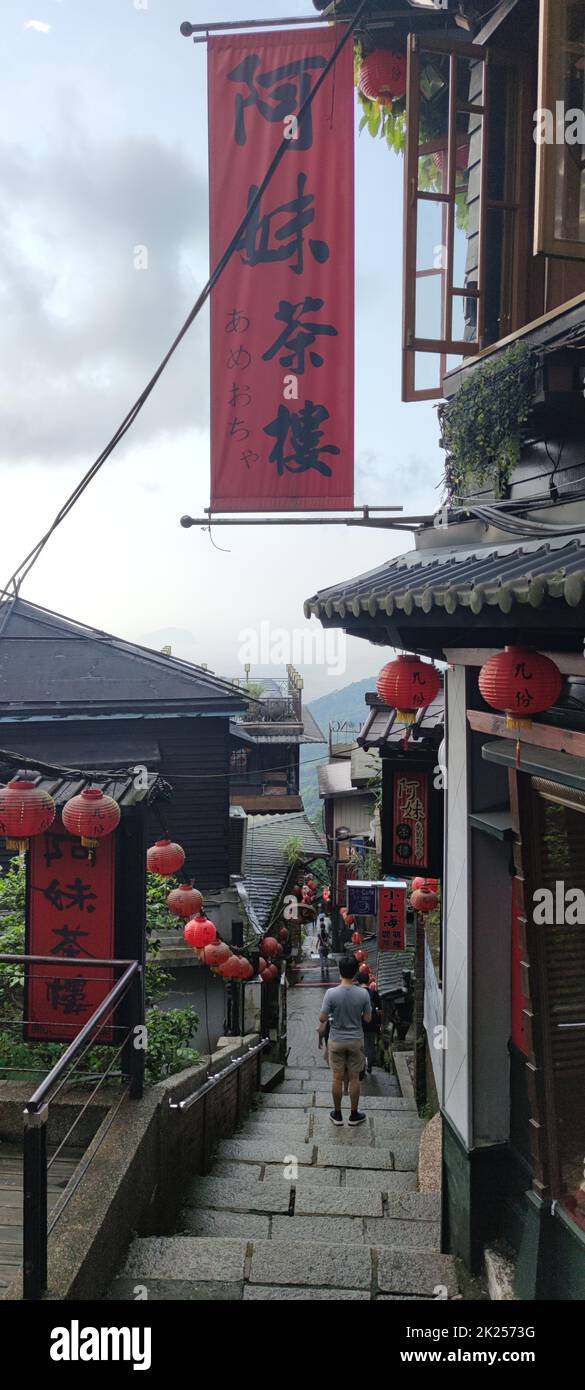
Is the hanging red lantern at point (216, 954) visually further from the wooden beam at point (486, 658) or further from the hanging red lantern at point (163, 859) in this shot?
the wooden beam at point (486, 658)

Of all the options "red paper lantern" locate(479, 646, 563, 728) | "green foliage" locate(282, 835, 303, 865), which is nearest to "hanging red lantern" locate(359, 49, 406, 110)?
"red paper lantern" locate(479, 646, 563, 728)

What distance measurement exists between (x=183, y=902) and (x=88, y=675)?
28.2 ft

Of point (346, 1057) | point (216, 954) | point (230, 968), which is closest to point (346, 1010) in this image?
point (346, 1057)

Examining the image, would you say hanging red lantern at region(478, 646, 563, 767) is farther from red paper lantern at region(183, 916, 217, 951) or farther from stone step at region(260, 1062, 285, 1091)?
stone step at region(260, 1062, 285, 1091)

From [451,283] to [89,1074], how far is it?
7913 millimetres

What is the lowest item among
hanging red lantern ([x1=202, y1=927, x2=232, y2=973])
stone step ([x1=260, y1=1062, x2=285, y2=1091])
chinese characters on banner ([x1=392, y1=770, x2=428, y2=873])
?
stone step ([x1=260, y1=1062, x2=285, y2=1091])

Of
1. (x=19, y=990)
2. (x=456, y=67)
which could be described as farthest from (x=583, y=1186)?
(x=456, y=67)

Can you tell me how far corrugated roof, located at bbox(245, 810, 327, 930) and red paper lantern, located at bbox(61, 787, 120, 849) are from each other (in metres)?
13.0

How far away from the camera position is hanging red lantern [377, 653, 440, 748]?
7418 millimetres

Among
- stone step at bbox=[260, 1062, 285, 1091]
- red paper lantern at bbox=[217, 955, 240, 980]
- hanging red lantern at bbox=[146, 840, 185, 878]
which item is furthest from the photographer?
stone step at bbox=[260, 1062, 285, 1091]

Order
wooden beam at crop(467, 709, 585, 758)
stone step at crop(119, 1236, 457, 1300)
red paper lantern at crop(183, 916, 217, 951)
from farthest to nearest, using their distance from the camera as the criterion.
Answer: red paper lantern at crop(183, 916, 217, 951) → stone step at crop(119, 1236, 457, 1300) → wooden beam at crop(467, 709, 585, 758)

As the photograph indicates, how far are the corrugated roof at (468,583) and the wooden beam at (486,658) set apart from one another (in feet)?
2.28

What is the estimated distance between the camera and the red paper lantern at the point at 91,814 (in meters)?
7.89
